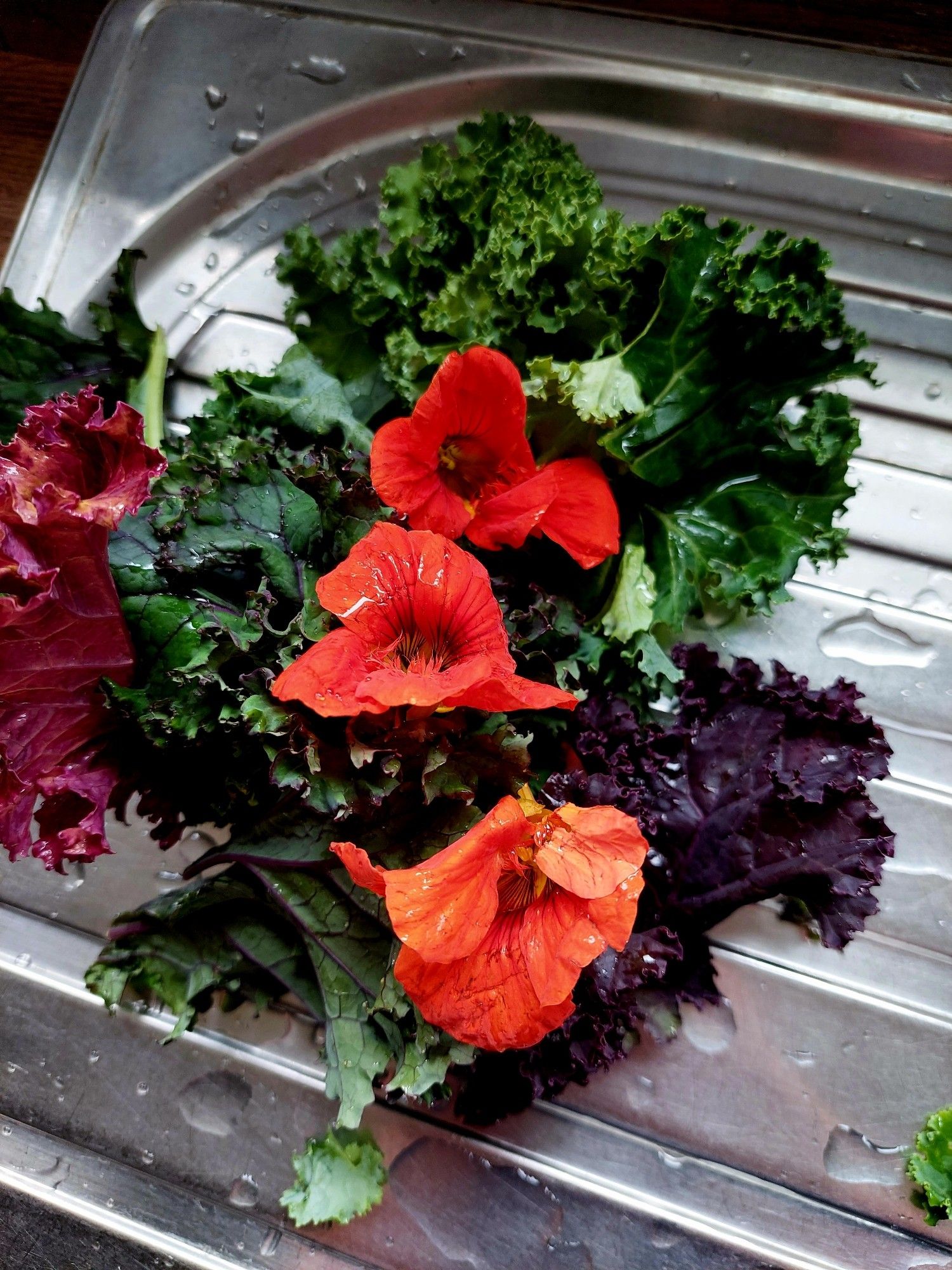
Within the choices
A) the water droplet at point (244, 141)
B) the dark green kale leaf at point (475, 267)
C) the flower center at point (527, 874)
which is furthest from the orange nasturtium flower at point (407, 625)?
the water droplet at point (244, 141)

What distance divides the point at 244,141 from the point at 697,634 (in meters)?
0.97

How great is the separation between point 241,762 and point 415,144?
938 mm

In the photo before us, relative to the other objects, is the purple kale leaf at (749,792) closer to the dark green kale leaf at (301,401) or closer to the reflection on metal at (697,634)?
the reflection on metal at (697,634)

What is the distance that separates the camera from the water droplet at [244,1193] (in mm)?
1060

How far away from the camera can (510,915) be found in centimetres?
76

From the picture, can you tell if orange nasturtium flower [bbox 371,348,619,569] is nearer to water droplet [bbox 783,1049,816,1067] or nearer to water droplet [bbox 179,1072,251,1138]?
water droplet [bbox 783,1049,816,1067]

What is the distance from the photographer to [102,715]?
2.90 ft

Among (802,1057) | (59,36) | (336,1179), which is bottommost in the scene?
(336,1179)

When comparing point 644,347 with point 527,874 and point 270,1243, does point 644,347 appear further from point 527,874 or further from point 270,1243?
point 270,1243

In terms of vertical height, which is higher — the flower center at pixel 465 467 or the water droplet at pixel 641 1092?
the flower center at pixel 465 467

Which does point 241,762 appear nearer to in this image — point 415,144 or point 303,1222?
point 303,1222

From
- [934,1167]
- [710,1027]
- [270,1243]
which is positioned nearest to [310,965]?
[270,1243]

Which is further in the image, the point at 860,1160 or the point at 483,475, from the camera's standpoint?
the point at 860,1160

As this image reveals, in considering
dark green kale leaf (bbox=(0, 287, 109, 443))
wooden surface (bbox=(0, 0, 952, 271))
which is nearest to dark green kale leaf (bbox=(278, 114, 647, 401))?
dark green kale leaf (bbox=(0, 287, 109, 443))
